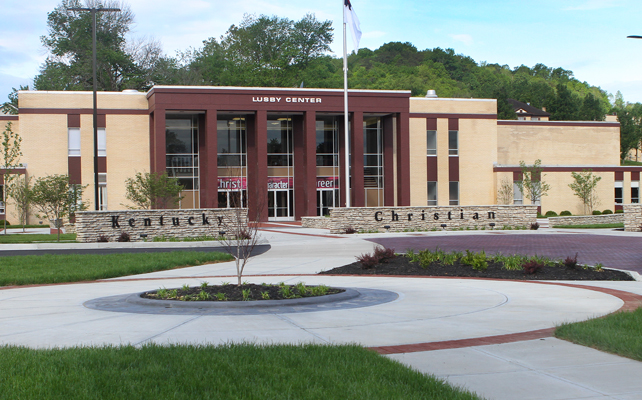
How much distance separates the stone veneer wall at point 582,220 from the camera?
140ft

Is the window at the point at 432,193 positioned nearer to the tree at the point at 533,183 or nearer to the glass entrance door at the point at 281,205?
the tree at the point at 533,183

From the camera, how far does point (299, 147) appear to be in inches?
2082

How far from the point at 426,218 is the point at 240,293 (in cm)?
2748

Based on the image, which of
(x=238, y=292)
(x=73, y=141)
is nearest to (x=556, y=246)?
(x=238, y=292)

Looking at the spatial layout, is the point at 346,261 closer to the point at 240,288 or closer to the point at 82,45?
the point at 240,288

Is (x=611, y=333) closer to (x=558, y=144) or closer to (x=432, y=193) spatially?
(x=432, y=193)

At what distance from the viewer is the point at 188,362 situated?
20.3 feet

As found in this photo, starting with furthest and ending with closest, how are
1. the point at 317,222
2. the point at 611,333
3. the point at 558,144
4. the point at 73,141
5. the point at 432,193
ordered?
the point at 558,144 → the point at 432,193 → the point at 73,141 → the point at 317,222 → the point at 611,333

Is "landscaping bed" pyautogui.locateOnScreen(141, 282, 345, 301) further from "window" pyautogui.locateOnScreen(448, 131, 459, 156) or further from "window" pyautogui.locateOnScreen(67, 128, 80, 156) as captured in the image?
"window" pyautogui.locateOnScreen(448, 131, 459, 156)

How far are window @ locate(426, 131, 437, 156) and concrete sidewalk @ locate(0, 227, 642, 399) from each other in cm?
4202

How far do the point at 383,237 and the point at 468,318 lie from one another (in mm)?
22013

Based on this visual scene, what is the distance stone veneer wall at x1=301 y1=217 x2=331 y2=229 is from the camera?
136 feet

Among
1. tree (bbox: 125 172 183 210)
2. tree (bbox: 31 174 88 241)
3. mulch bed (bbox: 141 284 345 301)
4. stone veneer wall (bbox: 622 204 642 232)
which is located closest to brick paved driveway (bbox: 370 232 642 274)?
stone veneer wall (bbox: 622 204 642 232)

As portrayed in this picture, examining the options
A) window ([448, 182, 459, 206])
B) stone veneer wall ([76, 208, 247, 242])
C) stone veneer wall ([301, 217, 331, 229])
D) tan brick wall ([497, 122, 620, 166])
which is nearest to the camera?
stone veneer wall ([76, 208, 247, 242])
